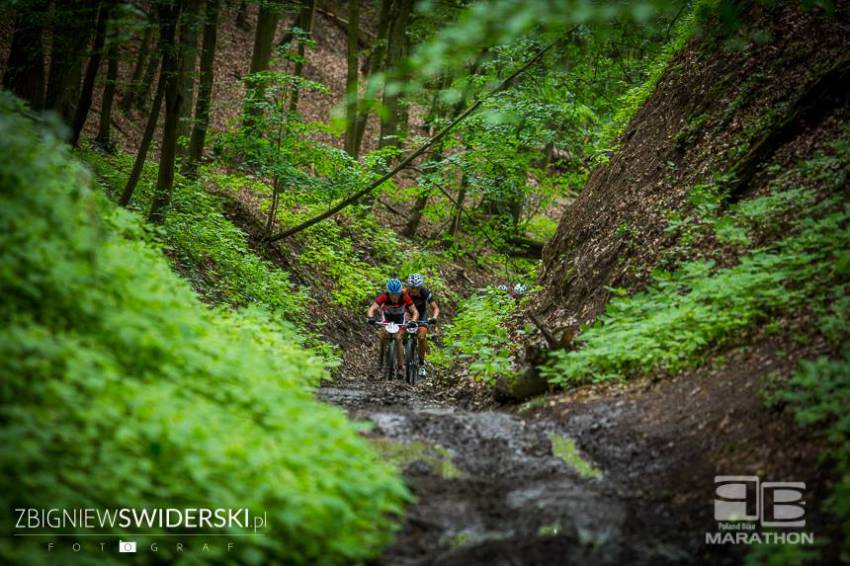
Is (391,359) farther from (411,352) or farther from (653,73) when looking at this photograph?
(653,73)

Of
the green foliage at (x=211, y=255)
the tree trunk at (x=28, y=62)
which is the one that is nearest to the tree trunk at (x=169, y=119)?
the green foliage at (x=211, y=255)

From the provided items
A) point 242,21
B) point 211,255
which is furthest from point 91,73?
point 242,21

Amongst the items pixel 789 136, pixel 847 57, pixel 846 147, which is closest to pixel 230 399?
pixel 846 147

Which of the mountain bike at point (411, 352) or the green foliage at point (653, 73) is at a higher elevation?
the green foliage at point (653, 73)

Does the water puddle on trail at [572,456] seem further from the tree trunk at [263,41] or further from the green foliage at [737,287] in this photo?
the tree trunk at [263,41]

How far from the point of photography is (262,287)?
1398 cm

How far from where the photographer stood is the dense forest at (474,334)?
4.15 m

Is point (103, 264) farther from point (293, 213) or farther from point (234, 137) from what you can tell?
point (293, 213)

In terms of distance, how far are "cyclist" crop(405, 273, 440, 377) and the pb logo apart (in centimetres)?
782

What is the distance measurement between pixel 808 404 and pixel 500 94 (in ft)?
31.9

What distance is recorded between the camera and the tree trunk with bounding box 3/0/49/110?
11.2m

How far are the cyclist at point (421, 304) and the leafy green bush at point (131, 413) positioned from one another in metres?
6.88

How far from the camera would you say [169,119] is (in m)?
12.3

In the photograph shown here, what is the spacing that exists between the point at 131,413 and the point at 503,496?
3110 millimetres
